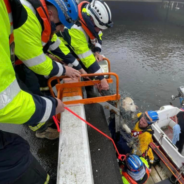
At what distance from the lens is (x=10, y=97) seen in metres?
0.98

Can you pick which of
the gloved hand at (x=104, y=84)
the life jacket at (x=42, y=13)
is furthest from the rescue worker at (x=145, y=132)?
the life jacket at (x=42, y=13)

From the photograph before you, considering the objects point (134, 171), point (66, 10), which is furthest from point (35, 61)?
point (134, 171)

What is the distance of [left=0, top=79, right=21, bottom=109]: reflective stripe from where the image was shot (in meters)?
0.93

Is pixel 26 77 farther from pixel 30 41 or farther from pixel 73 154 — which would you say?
pixel 73 154

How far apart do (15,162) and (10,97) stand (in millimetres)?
648

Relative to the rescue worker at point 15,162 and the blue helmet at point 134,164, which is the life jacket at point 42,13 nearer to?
the rescue worker at point 15,162

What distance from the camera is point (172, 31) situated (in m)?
20.5

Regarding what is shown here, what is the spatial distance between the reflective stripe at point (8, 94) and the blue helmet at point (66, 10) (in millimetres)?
1234

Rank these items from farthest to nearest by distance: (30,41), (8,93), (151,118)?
(151,118) → (30,41) → (8,93)

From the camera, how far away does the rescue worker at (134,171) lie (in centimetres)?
251

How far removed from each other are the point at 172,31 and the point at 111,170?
23.0m

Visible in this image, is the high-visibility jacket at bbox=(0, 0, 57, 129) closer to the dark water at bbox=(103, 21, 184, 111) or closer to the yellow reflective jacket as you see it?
the yellow reflective jacket

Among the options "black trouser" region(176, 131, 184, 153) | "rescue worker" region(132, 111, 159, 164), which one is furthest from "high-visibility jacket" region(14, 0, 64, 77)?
"black trouser" region(176, 131, 184, 153)

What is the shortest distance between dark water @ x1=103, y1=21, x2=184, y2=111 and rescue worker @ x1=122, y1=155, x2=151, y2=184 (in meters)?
7.11
